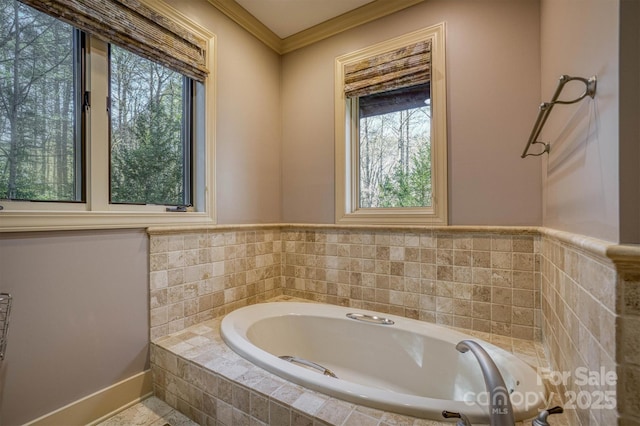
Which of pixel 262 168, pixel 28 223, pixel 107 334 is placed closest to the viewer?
pixel 28 223

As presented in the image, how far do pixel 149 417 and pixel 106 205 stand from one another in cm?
108

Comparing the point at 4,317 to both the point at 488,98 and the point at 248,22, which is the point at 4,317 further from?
the point at 488,98

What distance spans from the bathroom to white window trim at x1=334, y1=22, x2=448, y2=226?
0.17 feet

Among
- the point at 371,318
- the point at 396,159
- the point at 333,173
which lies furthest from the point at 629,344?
the point at 333,173

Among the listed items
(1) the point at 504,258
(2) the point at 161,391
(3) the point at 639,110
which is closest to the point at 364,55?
(1) the point at 504,258

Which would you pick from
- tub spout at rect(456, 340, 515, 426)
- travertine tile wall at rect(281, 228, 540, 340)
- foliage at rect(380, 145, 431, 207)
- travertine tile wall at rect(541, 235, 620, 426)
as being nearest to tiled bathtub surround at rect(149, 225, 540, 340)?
travertine tile wall at rect(281, 228, 540, 340)

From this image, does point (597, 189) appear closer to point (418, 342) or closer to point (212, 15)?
point (418, 342)

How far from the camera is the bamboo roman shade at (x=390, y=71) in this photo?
186cm

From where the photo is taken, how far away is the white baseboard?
126 centimetres

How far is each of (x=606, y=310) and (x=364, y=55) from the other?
2.03 m

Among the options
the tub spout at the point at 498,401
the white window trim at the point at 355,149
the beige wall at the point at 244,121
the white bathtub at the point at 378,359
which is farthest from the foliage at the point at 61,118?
the tub spout at the point at 498,401

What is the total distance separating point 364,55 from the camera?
210cm

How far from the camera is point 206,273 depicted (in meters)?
1.89

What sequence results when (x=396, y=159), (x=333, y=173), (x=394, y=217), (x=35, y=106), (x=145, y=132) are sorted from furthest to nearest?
(x=333, y=173) → (x=396, y=159) → (x=394, y=217) → (x=145, y=132) → (x=35, y=106)
